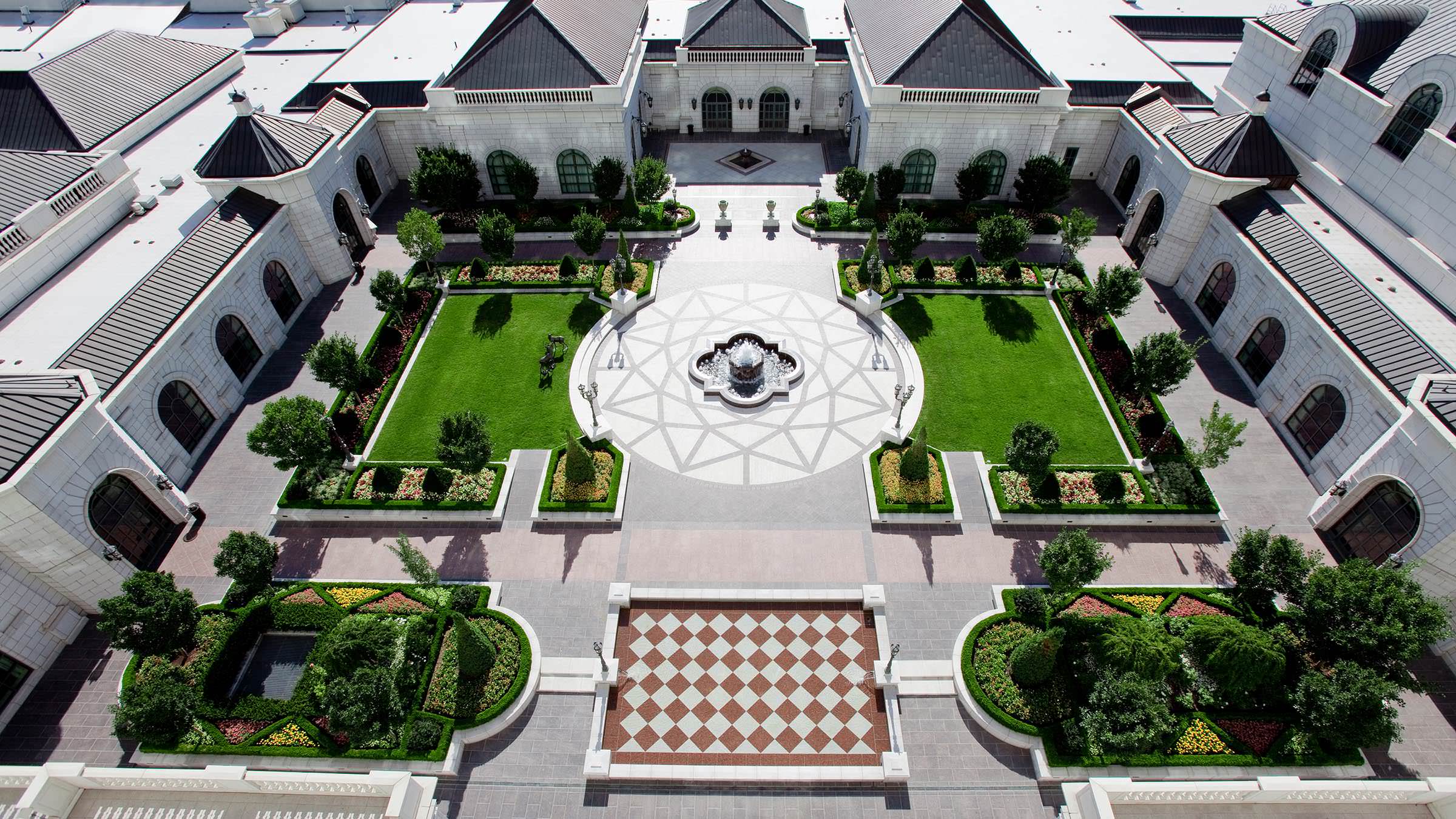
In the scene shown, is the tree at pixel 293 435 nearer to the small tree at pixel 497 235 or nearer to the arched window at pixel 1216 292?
the small tree at pixel 497 235

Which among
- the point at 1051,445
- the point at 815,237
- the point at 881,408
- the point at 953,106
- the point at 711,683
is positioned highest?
the point at 953,106

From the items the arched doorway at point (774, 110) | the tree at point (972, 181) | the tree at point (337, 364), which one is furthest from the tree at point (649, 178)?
the tree at point (337, 364)

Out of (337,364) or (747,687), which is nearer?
(747,687)

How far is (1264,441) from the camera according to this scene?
35.2 m

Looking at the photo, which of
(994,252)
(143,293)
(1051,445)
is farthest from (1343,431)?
(143,293)

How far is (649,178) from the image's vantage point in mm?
47531

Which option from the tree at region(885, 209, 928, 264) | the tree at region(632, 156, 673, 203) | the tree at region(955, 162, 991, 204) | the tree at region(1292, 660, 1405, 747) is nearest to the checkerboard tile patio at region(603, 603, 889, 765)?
the tree at region(1292, 660, 1405, 747)

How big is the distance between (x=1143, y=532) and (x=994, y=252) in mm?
19214

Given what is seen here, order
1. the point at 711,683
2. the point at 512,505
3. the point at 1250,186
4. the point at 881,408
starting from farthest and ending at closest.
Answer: the point at 1250,186, the point at 881,408, the point at 512,505, the point at 711,683

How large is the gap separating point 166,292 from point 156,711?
65.9 ft

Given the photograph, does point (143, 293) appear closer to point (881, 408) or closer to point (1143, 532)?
point (881, 408)

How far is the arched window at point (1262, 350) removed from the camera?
36.0 m

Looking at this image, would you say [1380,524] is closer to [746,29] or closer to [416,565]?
[416,565]

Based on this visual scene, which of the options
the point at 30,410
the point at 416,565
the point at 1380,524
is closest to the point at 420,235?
the point at 30,410
